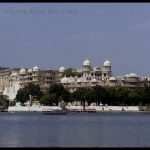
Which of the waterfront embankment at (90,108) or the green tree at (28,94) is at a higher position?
the green tree at (28,94)

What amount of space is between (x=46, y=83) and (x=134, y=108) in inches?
1327

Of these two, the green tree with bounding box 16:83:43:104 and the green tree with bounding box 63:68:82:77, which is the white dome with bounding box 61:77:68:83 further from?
the green tree with bounding box 16:83:43:104

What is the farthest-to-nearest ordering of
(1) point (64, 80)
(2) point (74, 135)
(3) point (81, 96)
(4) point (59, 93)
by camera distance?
1. (1) point (64, 80)
2. (4) point (59, 93)
3. (3) point (81, 96)
4. (2) point (74, 135)

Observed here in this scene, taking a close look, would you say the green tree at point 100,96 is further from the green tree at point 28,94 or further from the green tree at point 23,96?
the green tree at point 23,96

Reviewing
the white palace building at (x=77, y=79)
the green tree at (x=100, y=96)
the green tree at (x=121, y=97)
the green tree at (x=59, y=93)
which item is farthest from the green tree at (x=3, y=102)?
the green tree at (x=121, y=97)


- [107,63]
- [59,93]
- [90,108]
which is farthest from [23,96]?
[107,63]

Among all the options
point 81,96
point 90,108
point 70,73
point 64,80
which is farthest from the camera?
point 70,73

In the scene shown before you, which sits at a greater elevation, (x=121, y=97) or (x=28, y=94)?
(x=28, y=94)

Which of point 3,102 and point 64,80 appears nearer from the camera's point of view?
point 3,102

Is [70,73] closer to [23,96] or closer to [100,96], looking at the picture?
[23,96]

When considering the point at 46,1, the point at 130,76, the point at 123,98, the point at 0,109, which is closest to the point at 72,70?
the point at 130,76

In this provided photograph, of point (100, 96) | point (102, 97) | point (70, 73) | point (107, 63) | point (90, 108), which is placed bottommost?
point (90, 108)

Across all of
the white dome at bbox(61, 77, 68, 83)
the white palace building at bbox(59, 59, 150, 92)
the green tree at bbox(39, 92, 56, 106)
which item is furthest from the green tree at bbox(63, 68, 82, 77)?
the green tree at bbox(39, 92, 56, 106)

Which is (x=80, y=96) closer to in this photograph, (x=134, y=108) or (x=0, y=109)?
(x=134, y=108)
